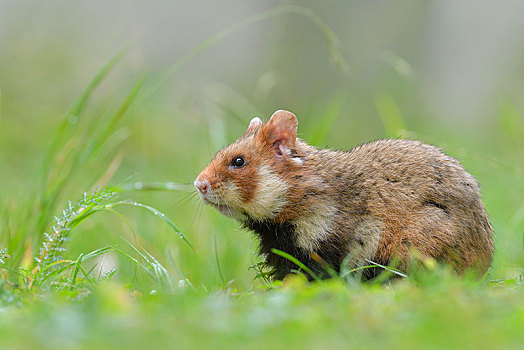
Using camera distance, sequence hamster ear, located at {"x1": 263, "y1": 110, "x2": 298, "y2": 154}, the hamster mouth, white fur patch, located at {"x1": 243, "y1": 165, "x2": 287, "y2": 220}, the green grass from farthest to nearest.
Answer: hamster ear, located at {"x1": 263, "y1": 110, "x2": 298, "y2": 154} < the hamster mouth < white fur patch, located at {"x1": 243, "y1": 165, "x2": 287, "y2": 220} < the green grass

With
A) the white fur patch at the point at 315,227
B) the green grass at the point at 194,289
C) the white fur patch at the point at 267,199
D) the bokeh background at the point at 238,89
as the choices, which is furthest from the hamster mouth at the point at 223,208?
the bokeh background at the point at 238,89

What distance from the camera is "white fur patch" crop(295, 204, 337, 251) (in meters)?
4.11

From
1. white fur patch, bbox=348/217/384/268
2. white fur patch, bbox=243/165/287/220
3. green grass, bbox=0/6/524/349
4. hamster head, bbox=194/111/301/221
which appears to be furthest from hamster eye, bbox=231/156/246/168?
white fur patch, bbox=348/217/384/268

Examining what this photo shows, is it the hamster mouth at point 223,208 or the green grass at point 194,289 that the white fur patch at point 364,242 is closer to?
the green grass at point 194,289

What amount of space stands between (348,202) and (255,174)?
60cm

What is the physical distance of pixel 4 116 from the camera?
966 centimetres

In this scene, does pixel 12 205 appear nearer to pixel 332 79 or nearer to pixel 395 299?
pixel 395 299

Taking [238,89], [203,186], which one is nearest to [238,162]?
[203,186]

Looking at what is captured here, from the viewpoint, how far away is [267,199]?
423 centimetres

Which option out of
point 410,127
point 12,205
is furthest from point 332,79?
point 12,205

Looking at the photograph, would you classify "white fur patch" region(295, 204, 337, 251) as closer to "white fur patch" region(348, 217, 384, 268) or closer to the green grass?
"white fur patch" region(348, 217, 384, 268)

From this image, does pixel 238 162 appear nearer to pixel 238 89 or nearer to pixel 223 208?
pixel 223 208

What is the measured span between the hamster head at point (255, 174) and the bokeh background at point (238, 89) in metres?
0.83

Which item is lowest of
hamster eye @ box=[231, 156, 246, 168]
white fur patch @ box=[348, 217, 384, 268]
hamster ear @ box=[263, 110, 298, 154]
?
white fur patch @ box=[348, 217, 384, 268]
